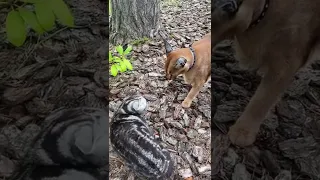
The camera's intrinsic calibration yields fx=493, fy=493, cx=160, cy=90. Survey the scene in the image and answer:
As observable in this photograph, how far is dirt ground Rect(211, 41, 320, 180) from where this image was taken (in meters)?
1.49

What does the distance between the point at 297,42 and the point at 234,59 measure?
191 mm

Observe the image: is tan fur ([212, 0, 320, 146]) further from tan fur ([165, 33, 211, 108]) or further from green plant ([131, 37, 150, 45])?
green plant ([131, 37, 150, 45])

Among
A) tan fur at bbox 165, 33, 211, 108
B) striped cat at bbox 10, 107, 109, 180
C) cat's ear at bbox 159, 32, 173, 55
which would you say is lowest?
striped cat at bbox 10, 107, 109, 180

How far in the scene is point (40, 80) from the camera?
Result: 1537mm

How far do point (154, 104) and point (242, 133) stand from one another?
28cm

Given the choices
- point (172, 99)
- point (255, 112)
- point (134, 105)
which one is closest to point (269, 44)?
point (255, 112)

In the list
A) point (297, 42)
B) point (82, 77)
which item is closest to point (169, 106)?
point (82, 77)

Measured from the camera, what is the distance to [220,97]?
1508mm

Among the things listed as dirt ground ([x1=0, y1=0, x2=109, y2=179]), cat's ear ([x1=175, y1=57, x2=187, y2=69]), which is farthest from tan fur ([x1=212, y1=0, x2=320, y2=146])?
dirt ground ([x1=0, y1=0, x2=109, y2=179])

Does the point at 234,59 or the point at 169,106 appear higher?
the point at 234,59

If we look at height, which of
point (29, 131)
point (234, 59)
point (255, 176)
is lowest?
point (255, 176)

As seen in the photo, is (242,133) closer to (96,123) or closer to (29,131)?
(96,123)

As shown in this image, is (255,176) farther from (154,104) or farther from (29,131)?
(29,131)

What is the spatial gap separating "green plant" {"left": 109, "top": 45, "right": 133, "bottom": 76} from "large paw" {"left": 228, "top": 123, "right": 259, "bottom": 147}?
1.22ft
